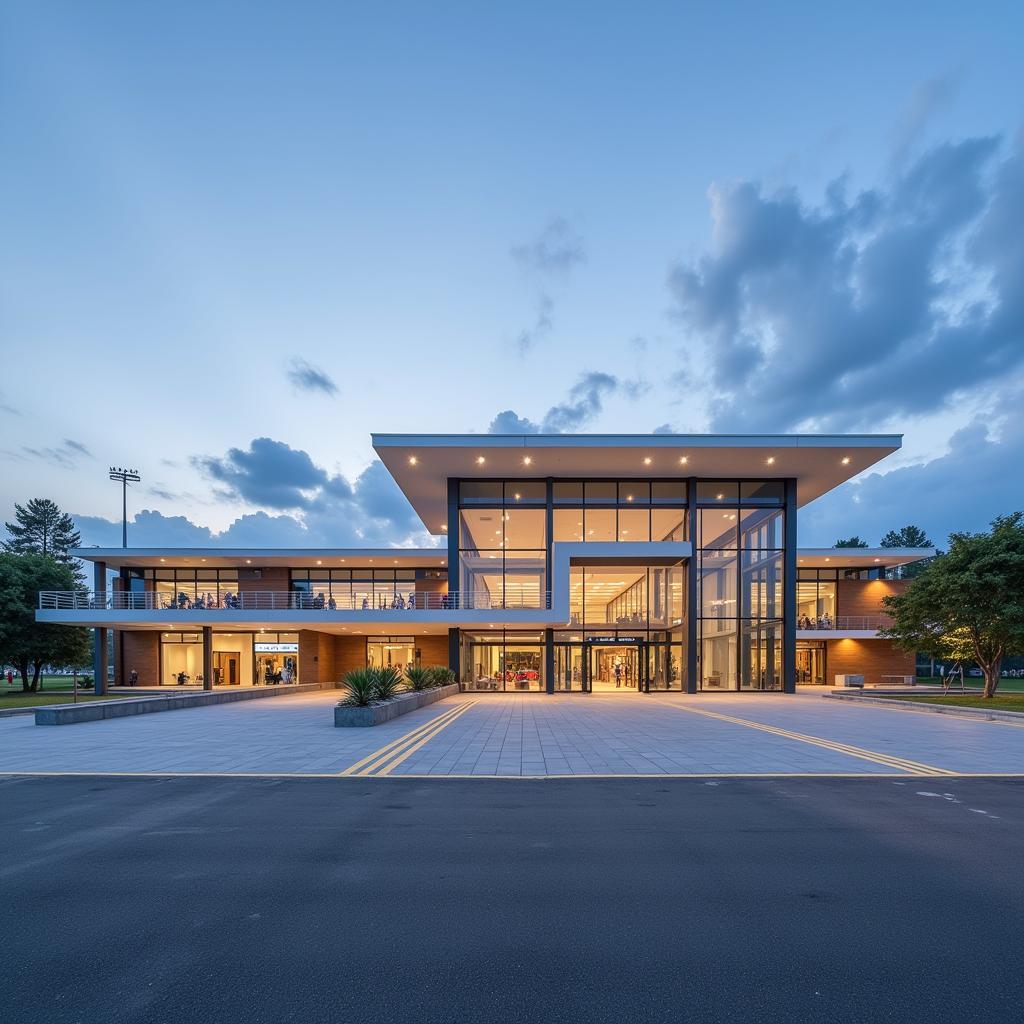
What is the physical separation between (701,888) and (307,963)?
10.7ft

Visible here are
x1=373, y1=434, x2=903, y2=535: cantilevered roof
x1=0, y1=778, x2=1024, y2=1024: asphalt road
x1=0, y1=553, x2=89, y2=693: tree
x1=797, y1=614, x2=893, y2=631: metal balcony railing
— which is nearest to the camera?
x1=0, y1=778, x2=1024, y2=1024: asphalt road

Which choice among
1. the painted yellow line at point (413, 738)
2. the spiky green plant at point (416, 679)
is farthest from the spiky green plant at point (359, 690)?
the spiky green plant at point (416, 679)

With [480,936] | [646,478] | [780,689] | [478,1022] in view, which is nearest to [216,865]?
[480,936]

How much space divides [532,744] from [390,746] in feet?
10.1

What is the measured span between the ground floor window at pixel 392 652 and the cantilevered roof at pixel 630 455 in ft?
Answer: 43.2

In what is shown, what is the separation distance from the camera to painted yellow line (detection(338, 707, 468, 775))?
9.93 meters

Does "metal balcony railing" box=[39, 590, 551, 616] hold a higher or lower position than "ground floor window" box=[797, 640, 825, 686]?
higher

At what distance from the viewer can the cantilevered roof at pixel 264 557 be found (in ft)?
115

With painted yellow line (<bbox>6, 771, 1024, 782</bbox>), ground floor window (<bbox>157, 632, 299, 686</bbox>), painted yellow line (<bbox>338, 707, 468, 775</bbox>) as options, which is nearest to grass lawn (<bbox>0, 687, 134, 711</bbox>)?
ground floor window (<bbox>157, 632, 299, 686</bbox>)

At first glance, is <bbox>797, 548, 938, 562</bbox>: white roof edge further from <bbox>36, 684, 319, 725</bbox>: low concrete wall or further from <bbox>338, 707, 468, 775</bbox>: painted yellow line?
<bbox>36, 684, 319, 725</bbox>: low concrete wall

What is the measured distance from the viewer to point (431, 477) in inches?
1160

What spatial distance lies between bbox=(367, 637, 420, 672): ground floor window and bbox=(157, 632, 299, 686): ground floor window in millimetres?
6061

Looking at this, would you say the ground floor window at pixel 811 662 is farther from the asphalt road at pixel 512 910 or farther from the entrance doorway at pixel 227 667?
the entrance doorway at pixel 227 667

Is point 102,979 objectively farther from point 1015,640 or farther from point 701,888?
point 1015,640
